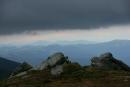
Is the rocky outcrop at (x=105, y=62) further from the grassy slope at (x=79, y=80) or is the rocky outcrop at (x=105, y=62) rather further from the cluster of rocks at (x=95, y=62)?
the grassy slope at (x=79, y=80)

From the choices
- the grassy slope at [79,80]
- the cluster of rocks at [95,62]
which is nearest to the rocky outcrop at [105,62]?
the cluster of rocks at [95,62]

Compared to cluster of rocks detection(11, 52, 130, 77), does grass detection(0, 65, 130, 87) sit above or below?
below

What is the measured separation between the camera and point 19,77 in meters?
162

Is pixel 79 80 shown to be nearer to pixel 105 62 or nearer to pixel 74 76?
pixel 74 76

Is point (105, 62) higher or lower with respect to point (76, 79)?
higher

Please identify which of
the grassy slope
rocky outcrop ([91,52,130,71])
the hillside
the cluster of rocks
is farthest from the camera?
rocky outcrop ([91,52,130,71])

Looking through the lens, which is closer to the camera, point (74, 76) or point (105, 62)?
point (74, 76)

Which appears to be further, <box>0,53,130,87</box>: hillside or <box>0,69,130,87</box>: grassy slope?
<box>0,53,130,87</box>: hillside

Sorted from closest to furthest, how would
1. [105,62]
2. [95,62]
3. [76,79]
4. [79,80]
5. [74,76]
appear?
[79,80] < [76,79] < [74,76] < [105,62] < [95,62]

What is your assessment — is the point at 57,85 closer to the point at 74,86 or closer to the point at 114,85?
the point at 74,86

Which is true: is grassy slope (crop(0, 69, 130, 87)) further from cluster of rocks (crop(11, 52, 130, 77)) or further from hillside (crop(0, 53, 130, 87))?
cluster of rocks (crop(11, 52, 130, 77))

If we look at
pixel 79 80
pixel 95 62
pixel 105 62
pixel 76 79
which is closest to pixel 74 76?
pixel 76 79

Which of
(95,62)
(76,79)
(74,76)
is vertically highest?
(95,62)

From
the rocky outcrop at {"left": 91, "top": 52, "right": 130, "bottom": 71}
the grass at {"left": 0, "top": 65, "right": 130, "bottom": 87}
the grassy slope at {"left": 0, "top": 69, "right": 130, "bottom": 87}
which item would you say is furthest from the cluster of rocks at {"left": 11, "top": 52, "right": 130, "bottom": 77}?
the grassy slope at {"left": 0, "top": 69, "right": 130, "bottom": 87}
